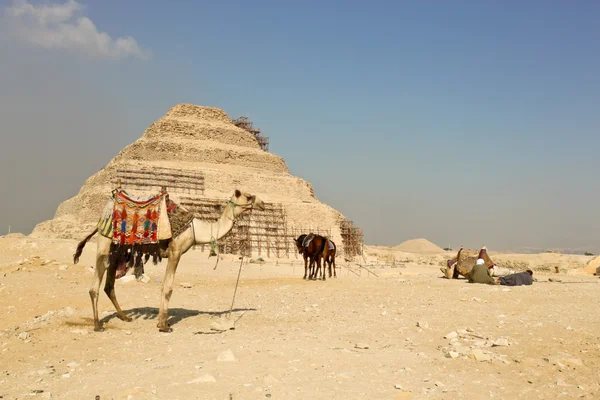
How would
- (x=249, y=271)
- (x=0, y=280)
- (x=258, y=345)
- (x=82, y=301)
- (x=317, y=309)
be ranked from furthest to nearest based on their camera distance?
(x=249, y=271) → (x=0, y=280) → (x=82, y=301) → (x=317, y=309) → (x=258, y=345)

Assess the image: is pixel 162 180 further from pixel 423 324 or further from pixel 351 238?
pixel 423 324

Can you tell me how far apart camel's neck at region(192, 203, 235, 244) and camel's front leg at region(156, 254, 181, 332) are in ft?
1.73

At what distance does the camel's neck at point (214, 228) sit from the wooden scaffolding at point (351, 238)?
133 feet

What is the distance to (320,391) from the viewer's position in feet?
15.1

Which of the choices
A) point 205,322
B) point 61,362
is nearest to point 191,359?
point 61,362

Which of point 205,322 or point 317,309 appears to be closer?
point 205,322

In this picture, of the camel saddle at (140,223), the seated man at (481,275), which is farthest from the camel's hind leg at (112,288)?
the seated man at (481,275)

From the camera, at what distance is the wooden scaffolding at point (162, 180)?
1746 inches

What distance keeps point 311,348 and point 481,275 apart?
1021 cm

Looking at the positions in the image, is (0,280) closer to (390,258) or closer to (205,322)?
(205,322)

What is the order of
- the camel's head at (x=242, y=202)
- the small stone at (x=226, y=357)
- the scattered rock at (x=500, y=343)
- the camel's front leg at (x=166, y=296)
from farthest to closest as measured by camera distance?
the camel's head at (x=242, y=202) < the camel's front leg at (x=166, y=296) < the scattered rock at (x=500, y=343) < the small stone at (x=226, y=357)

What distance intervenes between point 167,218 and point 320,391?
4617 millimetres

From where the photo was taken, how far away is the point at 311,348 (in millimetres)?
6293

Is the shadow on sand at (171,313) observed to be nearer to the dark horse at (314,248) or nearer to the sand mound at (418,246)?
the dark horse at (314,248)
